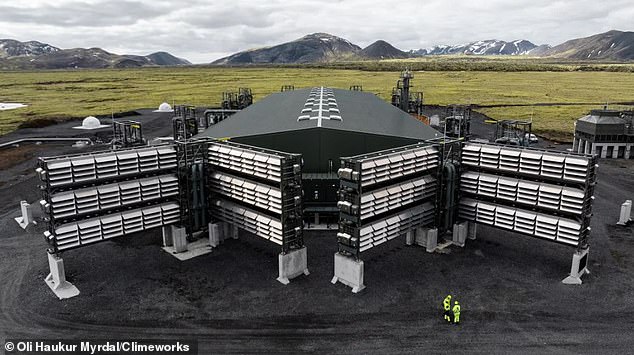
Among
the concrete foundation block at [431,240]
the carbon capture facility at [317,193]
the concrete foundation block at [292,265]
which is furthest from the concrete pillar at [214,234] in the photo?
the concrete foundation block at [431,240]

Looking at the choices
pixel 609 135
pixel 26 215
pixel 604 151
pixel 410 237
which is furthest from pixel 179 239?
pixel 609 135

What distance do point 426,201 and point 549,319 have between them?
1024 centimetres

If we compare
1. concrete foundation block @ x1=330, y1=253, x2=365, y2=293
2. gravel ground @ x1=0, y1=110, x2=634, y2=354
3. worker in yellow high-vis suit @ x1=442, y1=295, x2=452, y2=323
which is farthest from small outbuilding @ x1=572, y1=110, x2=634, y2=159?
concrete foundation block @ x1=330, y1=253, x2=365, y2=293

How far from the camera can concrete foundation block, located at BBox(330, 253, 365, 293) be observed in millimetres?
23742

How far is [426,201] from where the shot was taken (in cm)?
2878

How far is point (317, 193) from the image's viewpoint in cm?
3209

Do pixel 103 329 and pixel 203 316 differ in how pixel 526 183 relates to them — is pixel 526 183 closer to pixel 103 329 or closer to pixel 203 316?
pixel 203 316

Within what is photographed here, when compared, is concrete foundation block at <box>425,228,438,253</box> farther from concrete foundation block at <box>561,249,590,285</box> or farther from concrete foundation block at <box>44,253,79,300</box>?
concrete foundation block at <box>44,253,79,300</box>

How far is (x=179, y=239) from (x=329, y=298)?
11590 millimetres

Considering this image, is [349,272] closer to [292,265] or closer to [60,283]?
[292,265]

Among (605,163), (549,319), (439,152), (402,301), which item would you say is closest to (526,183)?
(439,152)

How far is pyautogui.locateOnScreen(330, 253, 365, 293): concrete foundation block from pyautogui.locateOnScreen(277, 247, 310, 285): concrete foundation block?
6.86ft

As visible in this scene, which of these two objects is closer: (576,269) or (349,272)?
(349,272)

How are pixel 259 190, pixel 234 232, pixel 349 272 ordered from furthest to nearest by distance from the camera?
pixel 234 232
pixel 259 190
pixel 349 272
